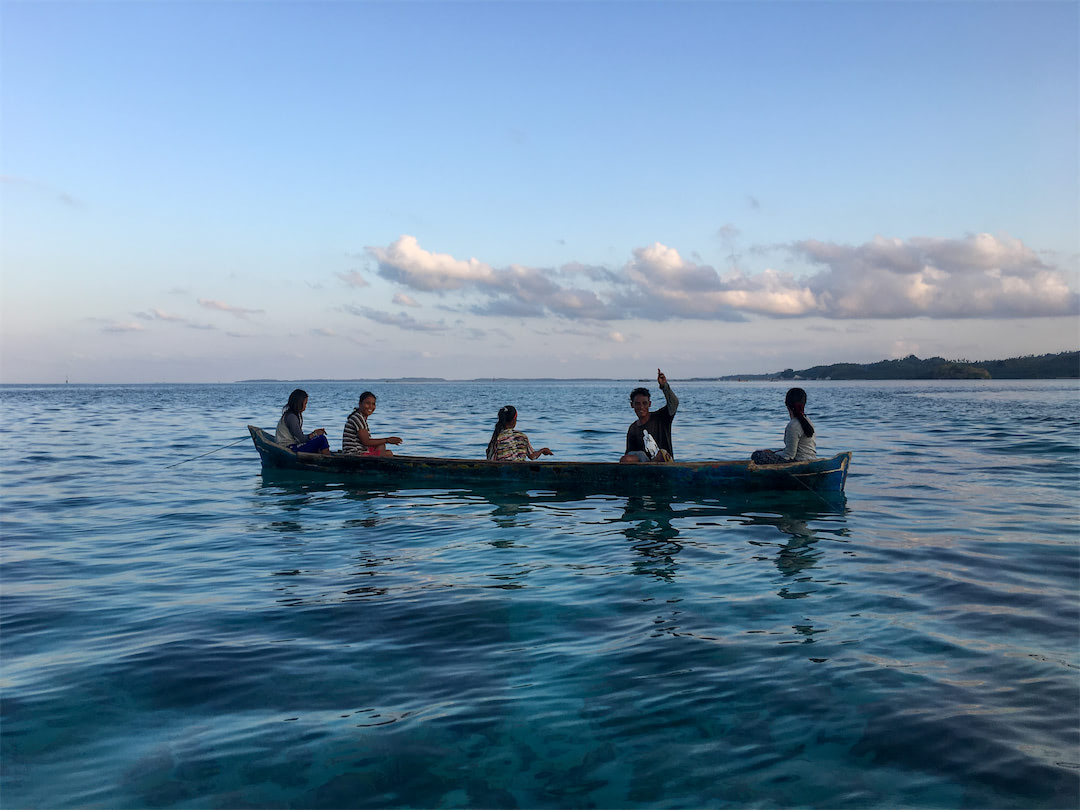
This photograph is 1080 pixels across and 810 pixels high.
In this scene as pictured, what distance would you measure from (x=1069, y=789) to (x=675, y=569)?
16.4 feet

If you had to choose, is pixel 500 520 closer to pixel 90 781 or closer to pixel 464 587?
pixel 464 587

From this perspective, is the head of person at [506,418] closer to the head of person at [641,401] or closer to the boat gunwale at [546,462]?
the boat gunwale at [546,462]

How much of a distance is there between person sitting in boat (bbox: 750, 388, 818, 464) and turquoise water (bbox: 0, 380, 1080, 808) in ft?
3.28

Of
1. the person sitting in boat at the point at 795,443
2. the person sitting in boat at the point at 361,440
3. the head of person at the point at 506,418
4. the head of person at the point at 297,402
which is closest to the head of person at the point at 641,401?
the person sitting in boat at the point at 795,443

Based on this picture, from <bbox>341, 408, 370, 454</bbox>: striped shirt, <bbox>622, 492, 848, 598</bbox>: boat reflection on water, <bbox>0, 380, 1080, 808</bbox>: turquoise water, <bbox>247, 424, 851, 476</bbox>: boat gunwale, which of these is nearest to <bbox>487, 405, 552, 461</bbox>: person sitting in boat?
<bbox>247, 424, 851, 476</bbox>: boat gunwale

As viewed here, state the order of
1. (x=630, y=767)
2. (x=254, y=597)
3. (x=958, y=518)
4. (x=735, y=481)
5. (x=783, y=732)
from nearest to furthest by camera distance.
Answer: (x=630, y=767), (x=783, y=732), (x=254, y=597), (x=958, y=518), (x=735, y=481)

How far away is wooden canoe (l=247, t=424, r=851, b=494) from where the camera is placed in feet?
43.7

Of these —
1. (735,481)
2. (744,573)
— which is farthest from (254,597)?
(735,481)

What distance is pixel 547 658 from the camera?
19.9ft

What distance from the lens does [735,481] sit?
13656mm

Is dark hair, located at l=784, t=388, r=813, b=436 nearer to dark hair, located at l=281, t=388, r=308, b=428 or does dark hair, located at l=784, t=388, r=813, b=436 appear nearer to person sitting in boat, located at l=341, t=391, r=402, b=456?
person sitting in boat, located at l=341, t=391, r=402, b=456

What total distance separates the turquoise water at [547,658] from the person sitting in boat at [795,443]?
3.28ft

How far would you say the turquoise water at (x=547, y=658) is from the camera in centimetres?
440

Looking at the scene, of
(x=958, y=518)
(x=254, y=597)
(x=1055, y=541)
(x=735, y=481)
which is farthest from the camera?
(x=735, y=481)
